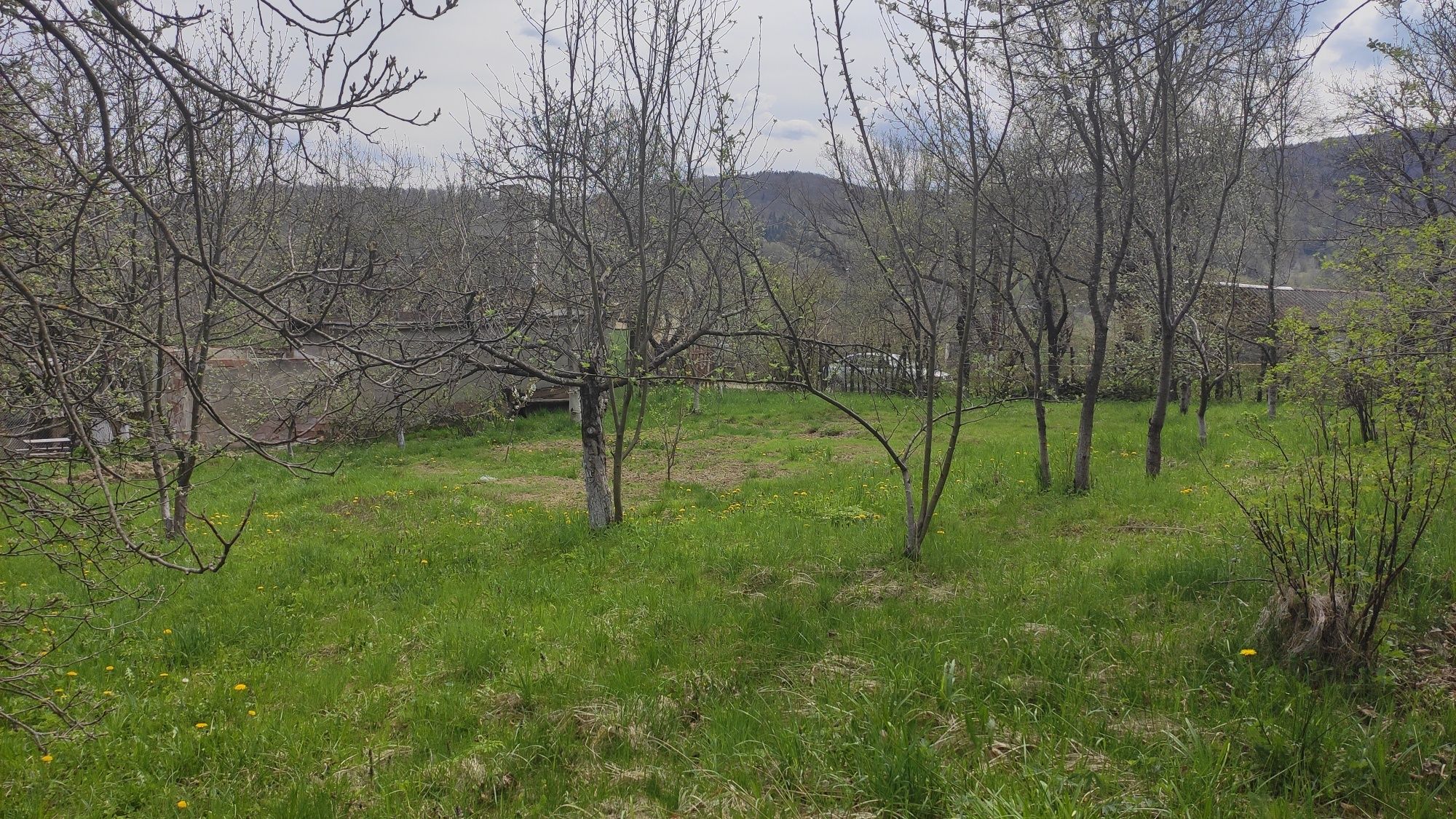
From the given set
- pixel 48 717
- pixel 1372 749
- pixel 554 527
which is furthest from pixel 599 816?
pixel 554 527

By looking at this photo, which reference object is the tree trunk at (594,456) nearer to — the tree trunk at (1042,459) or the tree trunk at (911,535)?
the tree trunk at (911,535)

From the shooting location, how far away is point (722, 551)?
6.48 metres

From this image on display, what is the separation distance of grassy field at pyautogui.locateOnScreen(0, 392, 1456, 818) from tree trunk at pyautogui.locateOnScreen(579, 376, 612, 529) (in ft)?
1.20

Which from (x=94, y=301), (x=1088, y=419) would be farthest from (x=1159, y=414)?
(x=94, y=301)

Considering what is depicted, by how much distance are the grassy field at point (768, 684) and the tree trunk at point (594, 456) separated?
1.20ft

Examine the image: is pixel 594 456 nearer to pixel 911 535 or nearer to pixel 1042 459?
pixel 911 535

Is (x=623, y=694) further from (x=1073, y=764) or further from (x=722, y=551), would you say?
(x=722, y=551)

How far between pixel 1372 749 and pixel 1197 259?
10.6 meters

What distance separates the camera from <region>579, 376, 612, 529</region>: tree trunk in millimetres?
7746

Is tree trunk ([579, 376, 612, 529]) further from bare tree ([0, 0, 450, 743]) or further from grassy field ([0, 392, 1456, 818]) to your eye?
bare tree ([0, 0, 450, 743])

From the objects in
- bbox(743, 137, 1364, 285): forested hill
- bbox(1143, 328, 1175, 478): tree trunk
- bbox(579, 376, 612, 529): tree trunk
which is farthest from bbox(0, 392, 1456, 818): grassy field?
bbox(743, 137, 1364, 285): forested hill

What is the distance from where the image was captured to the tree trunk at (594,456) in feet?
25.4

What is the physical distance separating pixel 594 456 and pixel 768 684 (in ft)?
13.8

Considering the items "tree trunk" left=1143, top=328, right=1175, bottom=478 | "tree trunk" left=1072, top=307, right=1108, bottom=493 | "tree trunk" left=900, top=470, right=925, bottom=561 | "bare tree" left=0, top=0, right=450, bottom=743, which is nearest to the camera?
"bare tree" left=0, top=0, right=450, bottom=743
